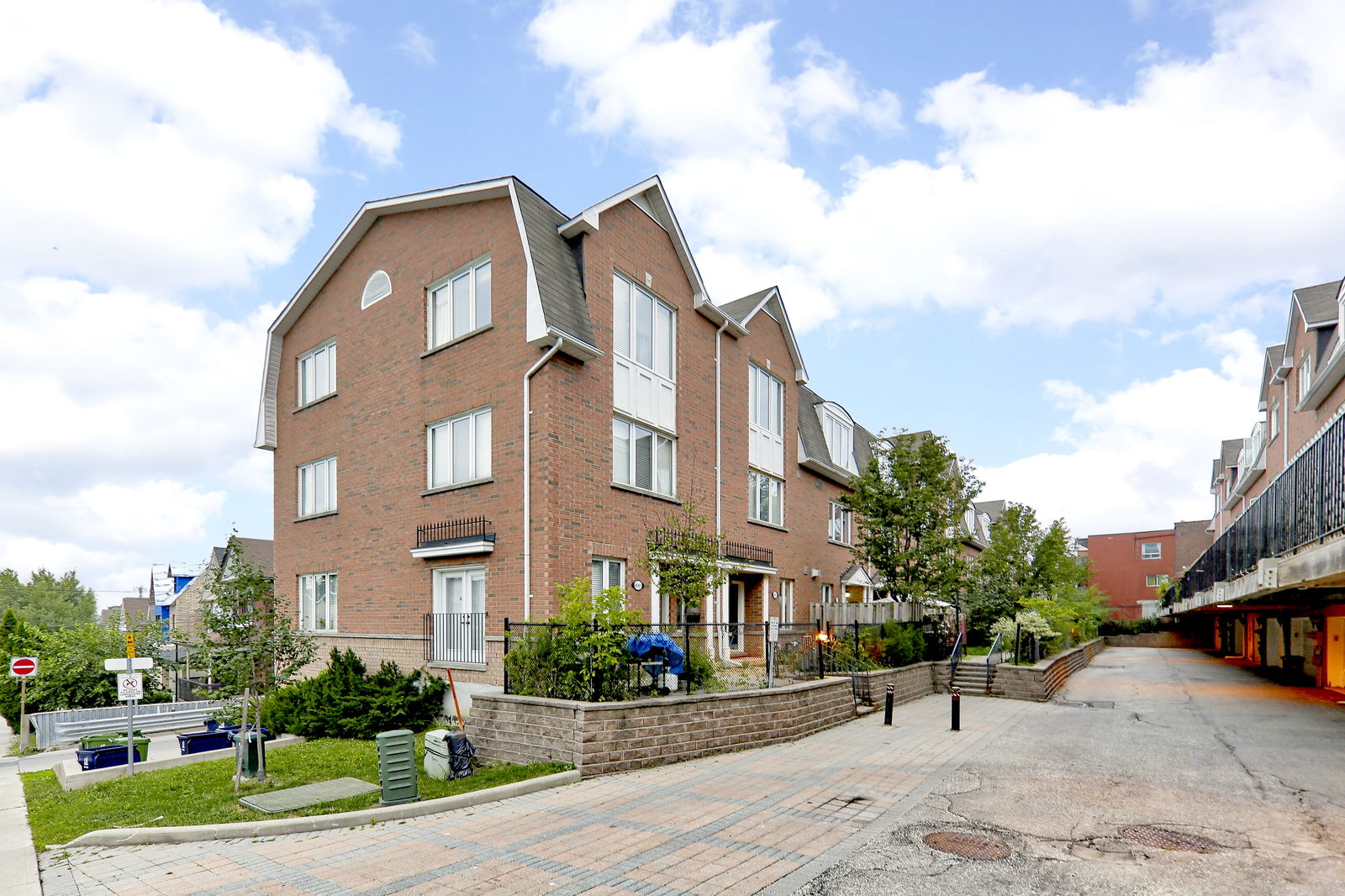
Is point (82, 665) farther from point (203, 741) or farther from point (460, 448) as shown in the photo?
point (460, 448)

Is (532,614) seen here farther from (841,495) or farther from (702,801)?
(841,495)

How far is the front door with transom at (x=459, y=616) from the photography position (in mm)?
16094

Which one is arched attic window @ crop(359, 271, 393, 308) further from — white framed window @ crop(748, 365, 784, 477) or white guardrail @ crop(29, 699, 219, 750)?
white guardrail @ crop(29, 699, 219, 750)

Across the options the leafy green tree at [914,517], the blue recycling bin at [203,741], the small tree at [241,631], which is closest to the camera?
the small tree at [241,631]

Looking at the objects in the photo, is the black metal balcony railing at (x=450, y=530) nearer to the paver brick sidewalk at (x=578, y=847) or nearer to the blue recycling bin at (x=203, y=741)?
the blue recycling bin at (x=203, y=741)

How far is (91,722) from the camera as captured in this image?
2056 cm

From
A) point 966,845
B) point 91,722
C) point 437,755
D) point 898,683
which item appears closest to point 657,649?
point 437,755

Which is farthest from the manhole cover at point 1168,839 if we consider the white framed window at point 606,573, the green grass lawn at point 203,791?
the white framed window at point 606,573

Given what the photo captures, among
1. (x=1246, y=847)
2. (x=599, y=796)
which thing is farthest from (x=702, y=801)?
(x=1246, y=847)

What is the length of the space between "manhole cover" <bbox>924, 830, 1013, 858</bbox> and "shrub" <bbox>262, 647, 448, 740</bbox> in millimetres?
10530

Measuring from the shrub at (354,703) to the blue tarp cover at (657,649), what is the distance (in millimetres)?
5426

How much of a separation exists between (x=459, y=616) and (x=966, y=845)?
10920 mm

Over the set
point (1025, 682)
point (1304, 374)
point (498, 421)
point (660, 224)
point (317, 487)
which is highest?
point (660, 224)

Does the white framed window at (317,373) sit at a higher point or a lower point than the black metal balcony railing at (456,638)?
higher
